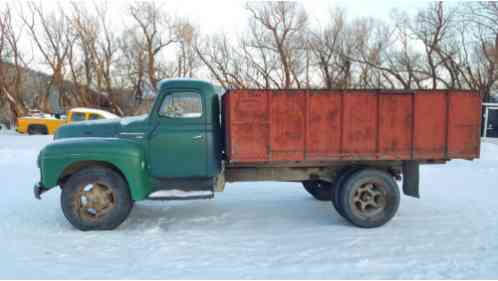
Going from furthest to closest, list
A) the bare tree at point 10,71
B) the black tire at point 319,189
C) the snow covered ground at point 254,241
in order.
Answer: the bare tree at point 10,71, the black tire at point 319,189, the snow covered ground at point 254,241

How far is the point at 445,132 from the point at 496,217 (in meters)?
1.64

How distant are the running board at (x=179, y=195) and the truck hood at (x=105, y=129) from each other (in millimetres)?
898

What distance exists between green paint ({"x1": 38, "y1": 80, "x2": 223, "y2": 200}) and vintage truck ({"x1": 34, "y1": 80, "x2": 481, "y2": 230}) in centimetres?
1

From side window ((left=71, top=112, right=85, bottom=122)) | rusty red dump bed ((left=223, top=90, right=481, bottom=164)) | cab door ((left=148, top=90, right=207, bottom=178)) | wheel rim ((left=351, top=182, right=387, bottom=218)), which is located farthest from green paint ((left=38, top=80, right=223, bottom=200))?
side window ((left=71, top=112, right=85, bottom=122))

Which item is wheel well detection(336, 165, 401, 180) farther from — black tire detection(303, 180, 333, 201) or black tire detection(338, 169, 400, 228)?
black tire detection(303, 180, 333, 201)

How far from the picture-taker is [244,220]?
17.8ft

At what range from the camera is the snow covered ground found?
3680 mm

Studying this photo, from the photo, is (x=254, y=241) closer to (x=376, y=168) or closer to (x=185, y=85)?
(x=376, y=168)

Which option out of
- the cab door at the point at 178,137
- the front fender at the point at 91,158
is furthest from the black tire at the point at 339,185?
the front fender at the point at 91,158

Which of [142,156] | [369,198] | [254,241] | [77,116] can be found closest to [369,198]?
[369,198]

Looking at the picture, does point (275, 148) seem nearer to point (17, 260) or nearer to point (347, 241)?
point (347, 241)

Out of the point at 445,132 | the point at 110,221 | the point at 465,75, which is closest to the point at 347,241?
the point at 445,132

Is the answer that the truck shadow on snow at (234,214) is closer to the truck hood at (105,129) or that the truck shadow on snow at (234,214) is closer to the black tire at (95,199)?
the black tire at (95,199)

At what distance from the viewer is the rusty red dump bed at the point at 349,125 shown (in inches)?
191
